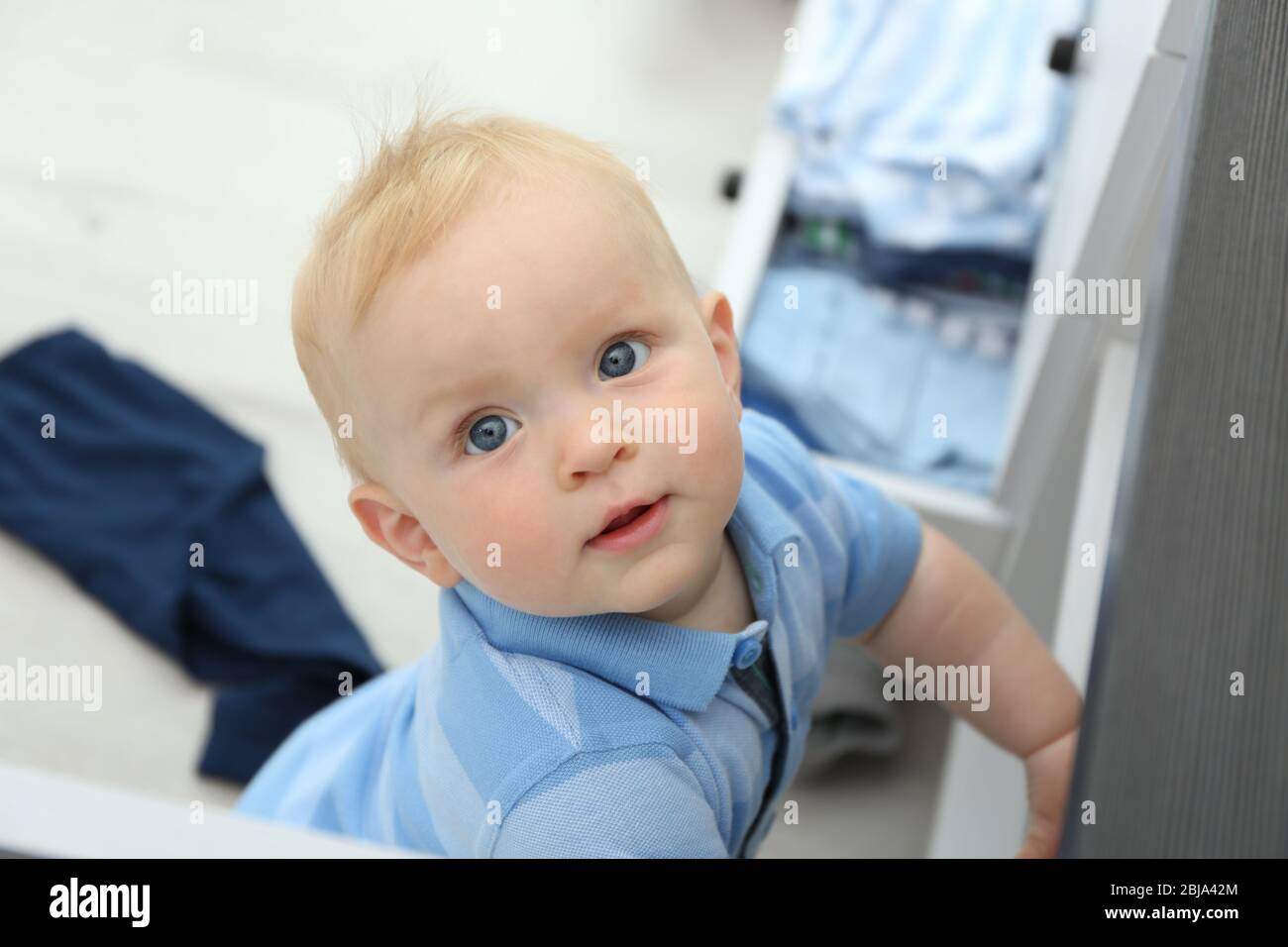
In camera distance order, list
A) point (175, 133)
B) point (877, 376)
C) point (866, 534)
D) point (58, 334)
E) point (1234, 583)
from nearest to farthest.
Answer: point (1234, 583) < point (866, 534) < point (877, 376) < point (58, 334) < point (175, 133)

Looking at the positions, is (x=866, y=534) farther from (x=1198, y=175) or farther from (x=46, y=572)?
(x=46, y=572)

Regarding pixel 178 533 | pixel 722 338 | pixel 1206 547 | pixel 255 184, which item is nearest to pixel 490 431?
pixel 722 338

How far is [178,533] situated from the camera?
133 cm

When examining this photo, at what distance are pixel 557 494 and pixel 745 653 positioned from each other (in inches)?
6.5

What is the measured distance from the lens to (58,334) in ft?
4.75

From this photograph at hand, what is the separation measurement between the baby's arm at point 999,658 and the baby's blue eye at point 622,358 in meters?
0.30

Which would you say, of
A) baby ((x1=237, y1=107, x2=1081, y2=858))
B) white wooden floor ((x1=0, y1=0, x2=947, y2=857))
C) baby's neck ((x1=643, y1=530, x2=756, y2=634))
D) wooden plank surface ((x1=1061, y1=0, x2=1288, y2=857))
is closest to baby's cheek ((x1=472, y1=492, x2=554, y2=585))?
baby ((x1=237, y1=107, x2=1081, y2=858))

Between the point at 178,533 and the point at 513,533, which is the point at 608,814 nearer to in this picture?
the point at 513,533

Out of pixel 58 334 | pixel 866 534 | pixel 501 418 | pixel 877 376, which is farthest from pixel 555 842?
pixel 58 334

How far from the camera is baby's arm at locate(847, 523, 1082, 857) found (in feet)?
2.41

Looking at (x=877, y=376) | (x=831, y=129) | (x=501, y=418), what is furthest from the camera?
(x=831, y=129)

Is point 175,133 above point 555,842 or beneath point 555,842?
above

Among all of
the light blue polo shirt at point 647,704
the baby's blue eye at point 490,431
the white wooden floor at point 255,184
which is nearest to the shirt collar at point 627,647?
the light blue polo shirt at point 647,704

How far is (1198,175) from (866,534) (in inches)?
14.1
